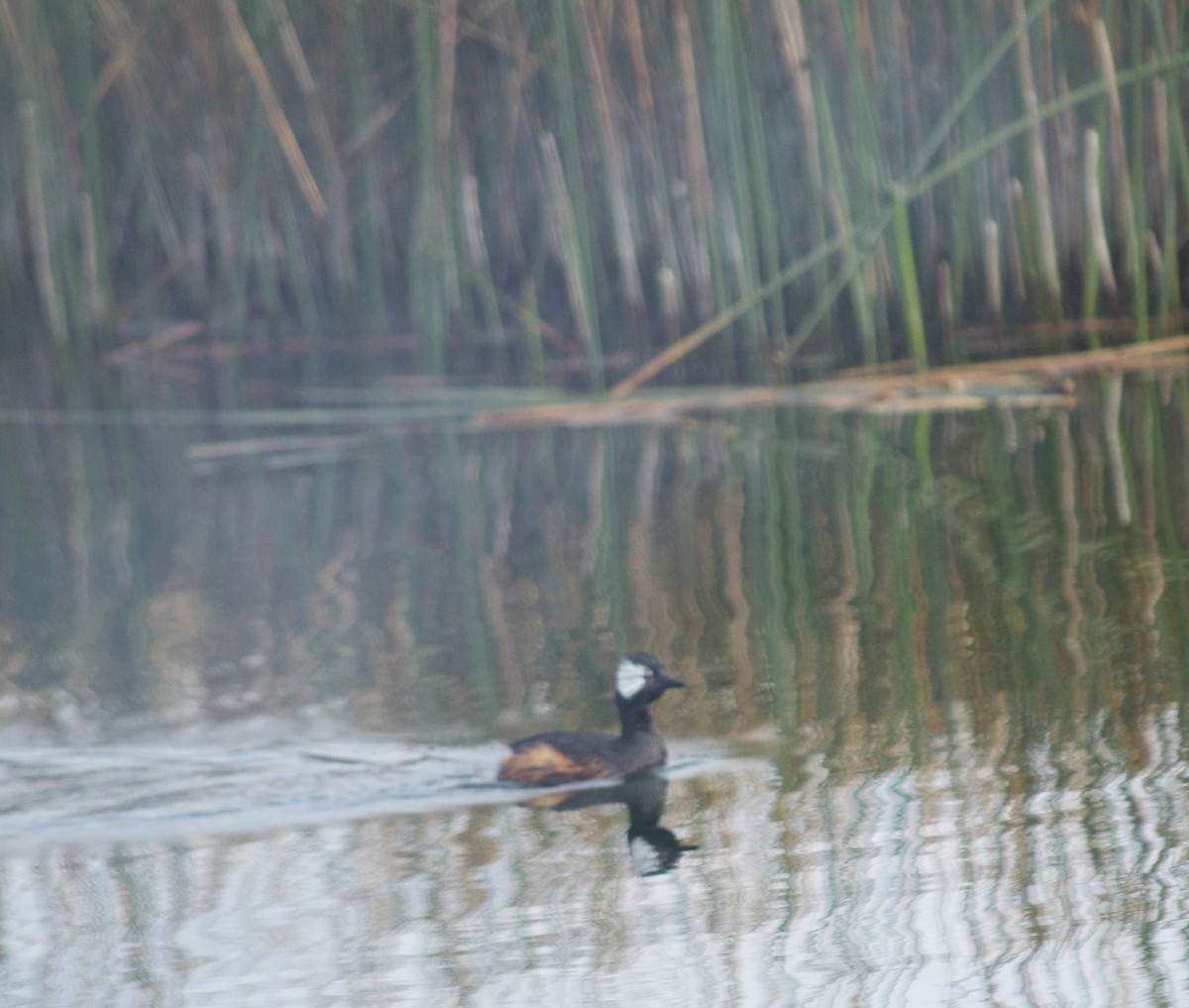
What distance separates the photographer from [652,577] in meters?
5.22

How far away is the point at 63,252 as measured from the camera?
33.1 ft

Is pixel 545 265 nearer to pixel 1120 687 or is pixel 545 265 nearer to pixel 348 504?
pixel 348 504

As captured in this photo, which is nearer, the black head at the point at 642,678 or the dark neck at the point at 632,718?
the dark neck at the point at 632,718

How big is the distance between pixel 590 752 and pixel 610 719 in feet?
1.27

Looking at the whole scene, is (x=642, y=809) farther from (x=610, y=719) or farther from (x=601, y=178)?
(x=601, y=178)

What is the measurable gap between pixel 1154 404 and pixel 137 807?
4391 millimetres

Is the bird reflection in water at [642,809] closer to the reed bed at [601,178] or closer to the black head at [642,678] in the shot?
the black head at [642,678]

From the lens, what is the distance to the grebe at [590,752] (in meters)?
3.74

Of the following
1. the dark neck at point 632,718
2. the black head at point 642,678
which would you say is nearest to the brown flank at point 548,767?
the dark neck at point 632,718

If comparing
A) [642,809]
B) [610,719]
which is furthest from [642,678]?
[642,809]

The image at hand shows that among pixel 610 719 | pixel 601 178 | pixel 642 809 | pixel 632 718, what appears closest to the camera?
pixel 642 809

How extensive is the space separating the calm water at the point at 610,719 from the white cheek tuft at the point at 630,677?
13 cm

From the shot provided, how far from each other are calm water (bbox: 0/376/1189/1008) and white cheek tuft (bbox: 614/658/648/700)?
134 millimetres

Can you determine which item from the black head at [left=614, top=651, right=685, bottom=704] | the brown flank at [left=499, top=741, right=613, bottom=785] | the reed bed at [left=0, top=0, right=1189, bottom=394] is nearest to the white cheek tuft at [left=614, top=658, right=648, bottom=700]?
the black head at [left=614, top=651, right=685, bottom=704]
